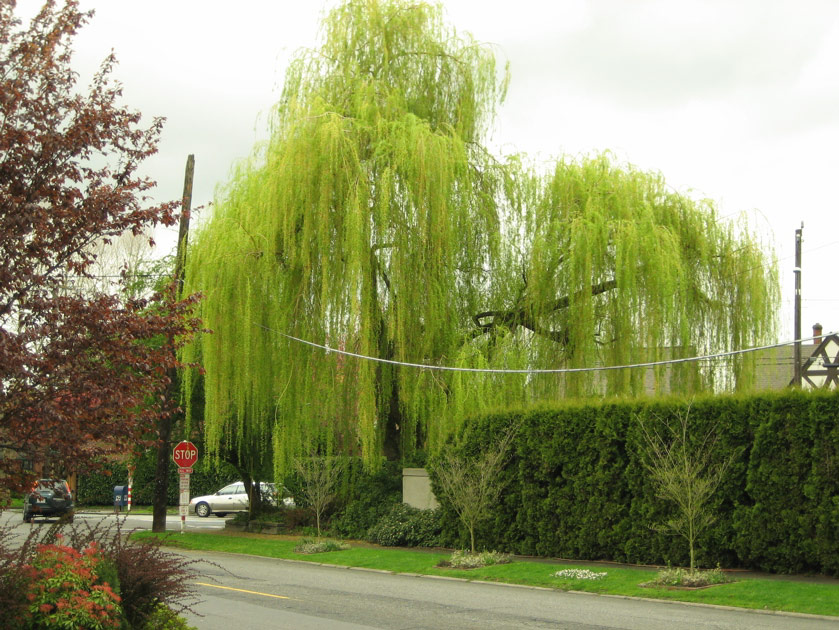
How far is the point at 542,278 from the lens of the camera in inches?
818

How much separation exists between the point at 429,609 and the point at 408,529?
9.73m

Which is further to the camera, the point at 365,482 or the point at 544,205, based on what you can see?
the point at 365,482

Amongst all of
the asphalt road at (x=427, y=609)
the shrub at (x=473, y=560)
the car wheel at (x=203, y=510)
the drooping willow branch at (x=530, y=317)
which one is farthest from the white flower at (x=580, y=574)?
the car wheel at (x=203, y=510)

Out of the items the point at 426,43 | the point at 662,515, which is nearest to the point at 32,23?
the point at 662,515

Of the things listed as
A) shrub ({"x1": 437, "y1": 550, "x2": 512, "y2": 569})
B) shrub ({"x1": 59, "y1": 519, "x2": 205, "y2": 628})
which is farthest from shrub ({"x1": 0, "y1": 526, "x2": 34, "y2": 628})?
shrub ({"x1": 437, "y1": 550, "x2": 512, "y2": 569})

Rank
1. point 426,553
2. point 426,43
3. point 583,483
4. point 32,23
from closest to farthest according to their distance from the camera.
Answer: point 32,23, point 583,483, point 426,553, point 426,43

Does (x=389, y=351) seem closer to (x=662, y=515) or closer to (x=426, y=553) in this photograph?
(x=426, y=553)

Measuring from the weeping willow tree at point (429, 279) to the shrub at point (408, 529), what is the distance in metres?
1.77

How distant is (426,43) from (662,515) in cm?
1290

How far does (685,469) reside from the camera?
585 inches

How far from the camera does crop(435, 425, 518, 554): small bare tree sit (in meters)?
18.8

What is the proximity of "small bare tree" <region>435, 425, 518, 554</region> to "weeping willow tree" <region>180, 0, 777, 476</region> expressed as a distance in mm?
1197

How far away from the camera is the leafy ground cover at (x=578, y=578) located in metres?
12.4

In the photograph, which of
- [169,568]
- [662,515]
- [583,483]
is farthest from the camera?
[583,483]
